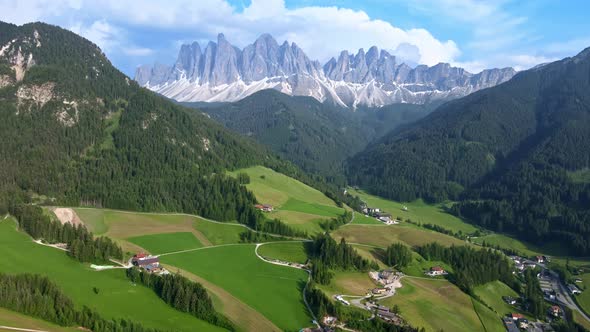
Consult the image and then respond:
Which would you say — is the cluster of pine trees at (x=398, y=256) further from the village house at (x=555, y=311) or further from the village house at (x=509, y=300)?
the village house at (x=555, y=311)

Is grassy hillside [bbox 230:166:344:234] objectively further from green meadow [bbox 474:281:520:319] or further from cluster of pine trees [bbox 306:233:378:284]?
green meadow [bbox 474:281:520:319]

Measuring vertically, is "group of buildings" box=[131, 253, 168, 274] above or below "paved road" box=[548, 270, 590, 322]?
above

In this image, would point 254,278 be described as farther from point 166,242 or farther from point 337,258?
point 166,242

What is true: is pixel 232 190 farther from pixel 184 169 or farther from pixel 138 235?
pixel 138 235

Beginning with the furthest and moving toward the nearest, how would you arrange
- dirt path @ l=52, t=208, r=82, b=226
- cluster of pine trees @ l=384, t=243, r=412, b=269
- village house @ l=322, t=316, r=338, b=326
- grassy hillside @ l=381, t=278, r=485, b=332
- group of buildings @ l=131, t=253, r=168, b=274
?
dirt path @ l=52, t=208, r=82, b=226 < cluster of pine trees @ l=384, t=243, r=412, b=269 < group of buildings @ l=131, t=253, r=168, b=274 < grassy hillside @ l=381, t=278, r=485, b=332 < village house @ l=322, t=316, r=338, b=326

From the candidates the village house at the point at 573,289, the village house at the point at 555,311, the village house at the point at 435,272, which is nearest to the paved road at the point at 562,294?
the village house at the point at 573,289

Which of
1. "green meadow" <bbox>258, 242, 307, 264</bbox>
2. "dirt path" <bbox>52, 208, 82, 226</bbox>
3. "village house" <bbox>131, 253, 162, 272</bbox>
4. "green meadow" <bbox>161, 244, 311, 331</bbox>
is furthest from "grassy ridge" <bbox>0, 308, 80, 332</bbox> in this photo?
"dirt path" <bbox>52, 208, 82, 226</bbox>
